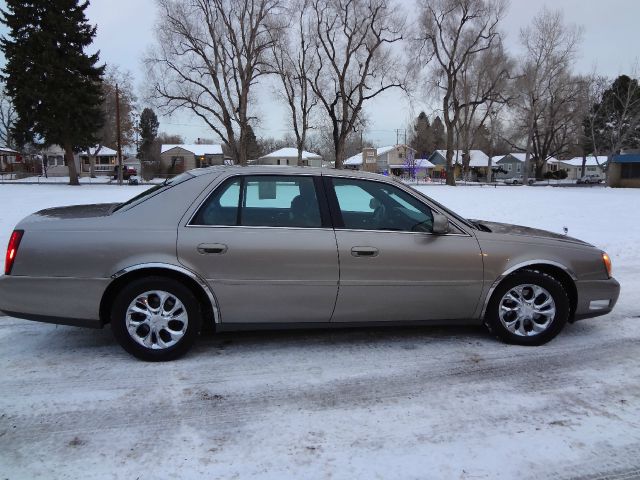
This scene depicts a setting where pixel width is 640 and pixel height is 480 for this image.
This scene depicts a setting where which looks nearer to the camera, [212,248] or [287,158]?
[212,248]

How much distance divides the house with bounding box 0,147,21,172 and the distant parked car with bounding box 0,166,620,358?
70589 mm

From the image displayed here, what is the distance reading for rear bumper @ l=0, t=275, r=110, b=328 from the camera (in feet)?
11.9

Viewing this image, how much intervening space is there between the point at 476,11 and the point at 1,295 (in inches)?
1817

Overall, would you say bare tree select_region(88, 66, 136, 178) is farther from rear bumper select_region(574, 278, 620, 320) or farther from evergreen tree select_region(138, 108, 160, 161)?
rear bumper select_region(574, 278, 620, 320)

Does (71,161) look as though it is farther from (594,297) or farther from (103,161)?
(103,161)

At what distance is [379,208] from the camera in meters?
4.18

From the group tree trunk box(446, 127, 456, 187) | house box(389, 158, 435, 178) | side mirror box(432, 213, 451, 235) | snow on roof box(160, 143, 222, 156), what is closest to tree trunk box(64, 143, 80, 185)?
tree trunk box(446, 127, 456, 187)

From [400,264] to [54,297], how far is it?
8.86 feet

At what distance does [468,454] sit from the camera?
264 centimetres

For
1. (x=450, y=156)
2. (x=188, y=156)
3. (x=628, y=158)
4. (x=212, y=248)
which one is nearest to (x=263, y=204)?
(x=212, y=248)

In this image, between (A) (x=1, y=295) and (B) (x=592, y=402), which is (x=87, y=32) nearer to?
(A) (x=1, y=295)

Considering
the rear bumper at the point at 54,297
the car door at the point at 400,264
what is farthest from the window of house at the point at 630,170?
the rear bumper at the point at 54,297

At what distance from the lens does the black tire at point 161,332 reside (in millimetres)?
3629

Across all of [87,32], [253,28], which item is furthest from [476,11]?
[87,32]
